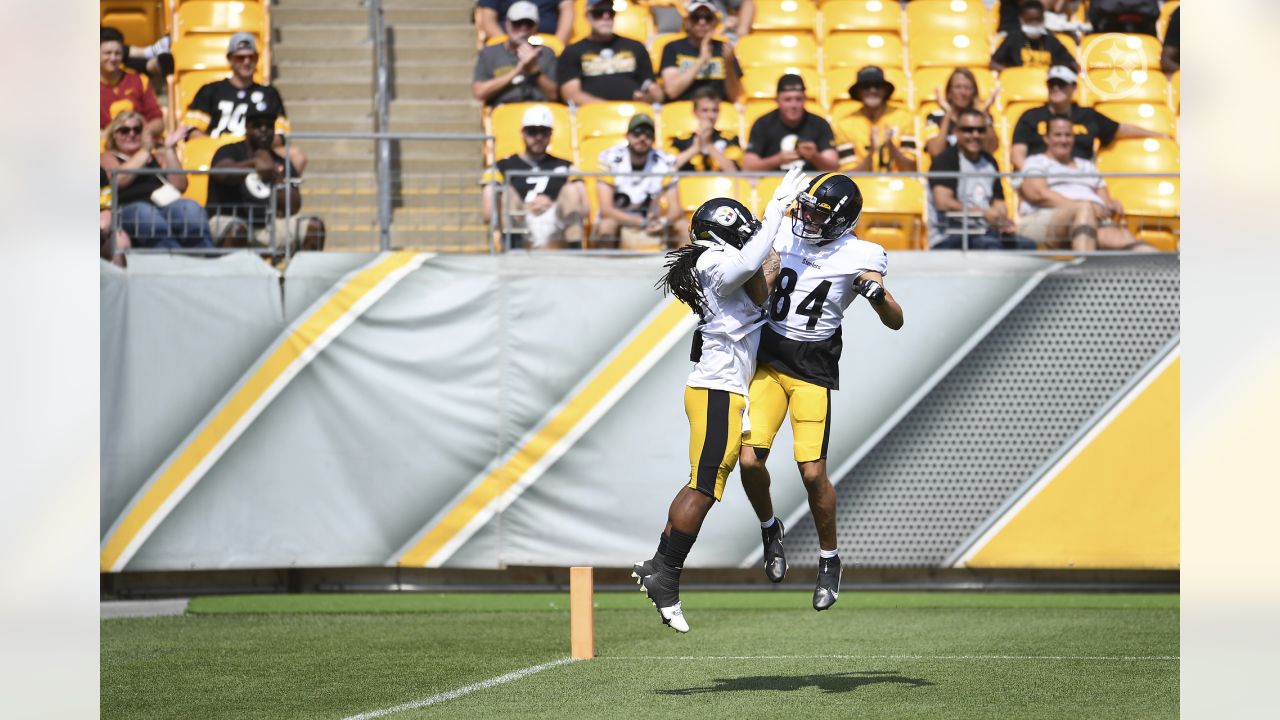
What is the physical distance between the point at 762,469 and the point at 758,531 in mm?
3945

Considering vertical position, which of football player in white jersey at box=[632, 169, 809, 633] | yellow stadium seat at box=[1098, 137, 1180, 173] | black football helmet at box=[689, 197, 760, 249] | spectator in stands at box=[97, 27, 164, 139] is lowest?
football player in white jersey at box=[632, 169, 809, 633]

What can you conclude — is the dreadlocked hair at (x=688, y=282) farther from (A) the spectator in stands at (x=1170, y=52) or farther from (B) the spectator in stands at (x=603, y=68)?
→ (A) the spectator in stands at (x=1170, y=52)

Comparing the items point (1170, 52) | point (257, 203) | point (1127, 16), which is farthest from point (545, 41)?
point (1170, 52)

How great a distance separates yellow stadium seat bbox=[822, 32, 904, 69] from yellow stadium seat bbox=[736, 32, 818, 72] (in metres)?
0.18

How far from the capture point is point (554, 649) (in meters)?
9.35

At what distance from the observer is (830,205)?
8.01 m

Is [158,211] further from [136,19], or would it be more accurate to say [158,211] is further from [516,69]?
[136,19]

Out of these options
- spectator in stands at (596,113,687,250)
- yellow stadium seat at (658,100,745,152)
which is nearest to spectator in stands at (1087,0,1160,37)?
yellow stadium seat at (658,100,745,152)

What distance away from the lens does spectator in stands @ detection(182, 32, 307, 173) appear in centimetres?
1302

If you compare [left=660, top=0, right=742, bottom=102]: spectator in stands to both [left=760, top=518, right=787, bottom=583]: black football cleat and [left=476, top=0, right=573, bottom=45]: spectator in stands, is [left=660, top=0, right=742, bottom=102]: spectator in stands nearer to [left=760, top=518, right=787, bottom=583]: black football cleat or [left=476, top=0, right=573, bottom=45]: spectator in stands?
[left=476, top=0, right=573, bottom=45]: spectator in stands

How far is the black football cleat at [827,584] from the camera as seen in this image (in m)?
7.84
